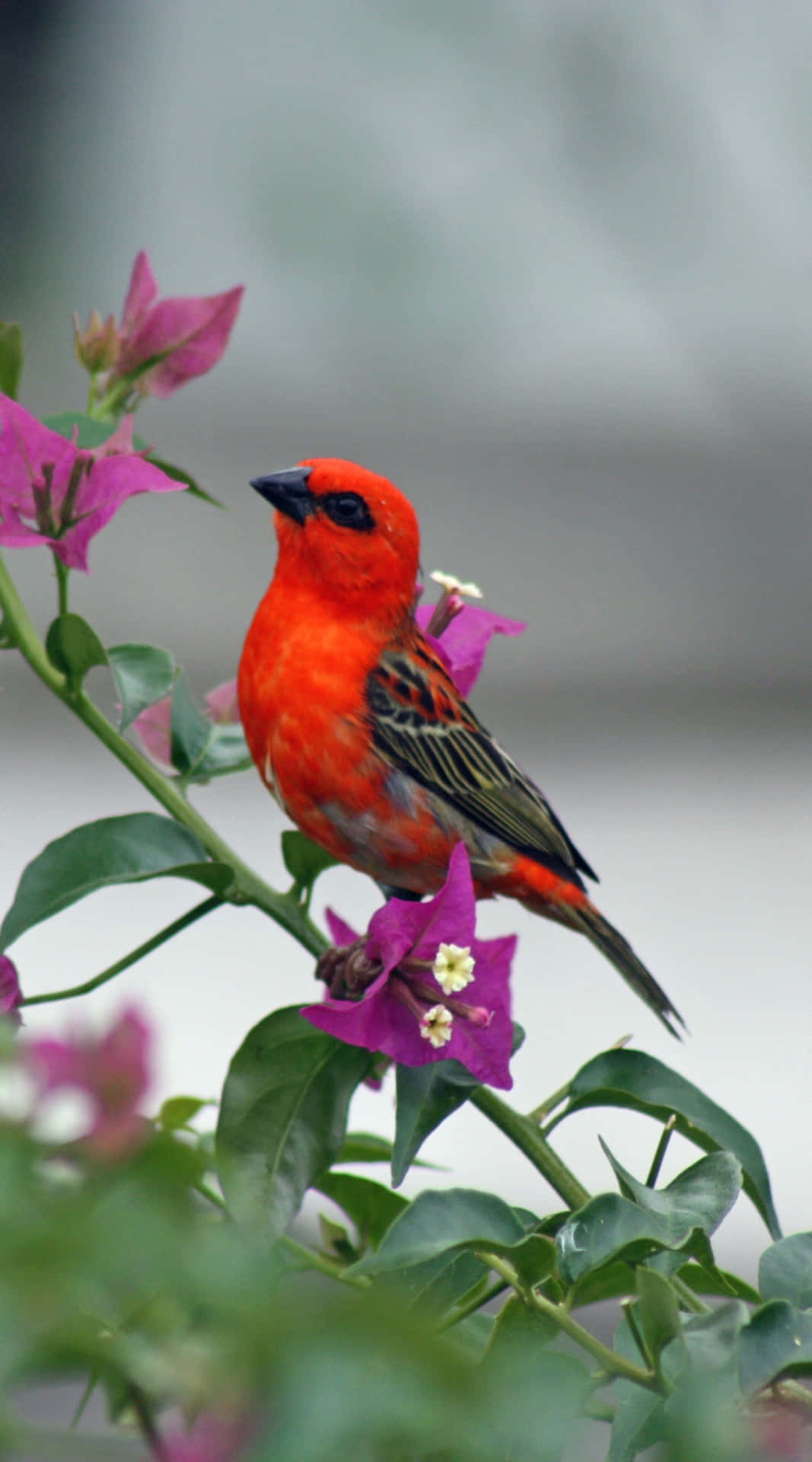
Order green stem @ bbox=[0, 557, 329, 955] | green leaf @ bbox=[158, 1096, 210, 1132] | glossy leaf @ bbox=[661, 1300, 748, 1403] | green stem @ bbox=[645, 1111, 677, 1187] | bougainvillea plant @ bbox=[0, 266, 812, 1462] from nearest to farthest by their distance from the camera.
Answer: bougainvillea plant @ bbox=[0, 266, 812, 1462]
glossy leaf @ bbox=[661, 1300, 748, 1403]
green stem @ bbox=[645, 1111, 677, 1187]
green stem @ bbox=[0, 557, 329, 955]
green leaf @ bbox=[158, 1096, 210, 1132]

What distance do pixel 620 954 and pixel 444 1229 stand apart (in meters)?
0.52

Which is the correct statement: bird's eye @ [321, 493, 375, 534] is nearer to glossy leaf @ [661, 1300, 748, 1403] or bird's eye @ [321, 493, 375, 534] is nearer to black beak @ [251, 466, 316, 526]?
black beak @ [251, 466, 316, 526]

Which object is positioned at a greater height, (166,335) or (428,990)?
(166,335)

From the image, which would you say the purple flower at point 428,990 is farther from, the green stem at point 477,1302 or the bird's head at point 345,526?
the bird's head at point 345,526

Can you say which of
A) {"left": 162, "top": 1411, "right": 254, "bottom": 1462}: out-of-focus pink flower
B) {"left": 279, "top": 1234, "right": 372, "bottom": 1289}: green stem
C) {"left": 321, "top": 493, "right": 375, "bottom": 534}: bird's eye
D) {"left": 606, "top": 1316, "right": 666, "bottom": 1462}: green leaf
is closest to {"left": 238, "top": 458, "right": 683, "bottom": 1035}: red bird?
{"left": 321, "top": 493, "right": 375, "bottom": 534}: bird's eye

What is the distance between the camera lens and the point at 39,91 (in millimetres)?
3732

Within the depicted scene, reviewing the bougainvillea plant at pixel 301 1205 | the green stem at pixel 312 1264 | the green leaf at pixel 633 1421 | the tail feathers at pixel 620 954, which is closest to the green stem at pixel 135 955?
the bougainvillea plant at pixel 301 1205

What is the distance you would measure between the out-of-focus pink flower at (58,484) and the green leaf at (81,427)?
0.19 feet

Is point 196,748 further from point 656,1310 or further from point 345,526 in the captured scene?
point 656,1310

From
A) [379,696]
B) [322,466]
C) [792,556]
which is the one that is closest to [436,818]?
[379,696]

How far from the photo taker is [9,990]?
0.53 meters

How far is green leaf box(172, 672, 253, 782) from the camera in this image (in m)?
0.61

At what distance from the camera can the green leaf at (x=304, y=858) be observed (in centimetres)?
61

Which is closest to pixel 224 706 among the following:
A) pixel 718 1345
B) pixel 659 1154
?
pixel 659 1154
